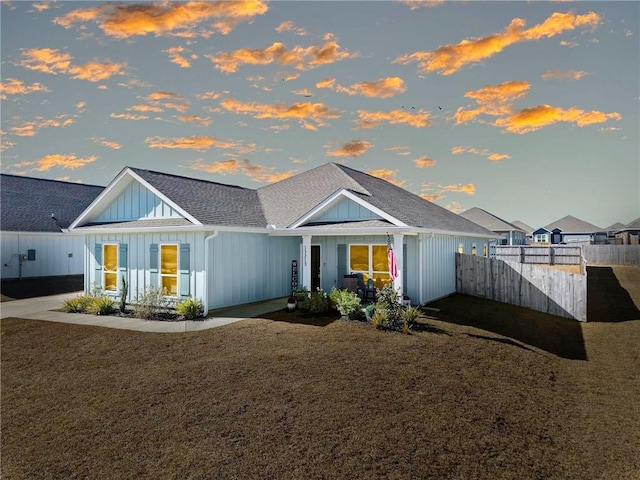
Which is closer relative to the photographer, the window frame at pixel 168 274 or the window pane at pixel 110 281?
the window frame at pixel 168 274

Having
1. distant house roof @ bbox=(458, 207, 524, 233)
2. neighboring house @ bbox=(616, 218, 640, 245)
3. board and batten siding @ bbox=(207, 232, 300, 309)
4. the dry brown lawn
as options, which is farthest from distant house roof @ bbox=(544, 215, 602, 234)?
the dry brown lawn

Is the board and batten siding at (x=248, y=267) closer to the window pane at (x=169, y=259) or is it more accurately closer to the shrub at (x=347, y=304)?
the window pane at (x=169, y=259)

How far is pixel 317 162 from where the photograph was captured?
26547 mm

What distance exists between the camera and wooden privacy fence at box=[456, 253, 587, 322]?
50.1 ft

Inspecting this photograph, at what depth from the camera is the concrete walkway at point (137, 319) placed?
1266cm

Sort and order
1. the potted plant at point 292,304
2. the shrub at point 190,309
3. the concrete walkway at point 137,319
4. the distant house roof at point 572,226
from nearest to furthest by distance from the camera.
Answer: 1. the concrete walkway at point 137,319
2. the shrub at point 190,309
3. the potted plant at point 292,304
4. the distant house roof at point 572,226

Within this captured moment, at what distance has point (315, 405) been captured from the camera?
6883 millimetres

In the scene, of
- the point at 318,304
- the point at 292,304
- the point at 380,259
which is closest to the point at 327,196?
the point at 380,259

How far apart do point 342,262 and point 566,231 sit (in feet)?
229

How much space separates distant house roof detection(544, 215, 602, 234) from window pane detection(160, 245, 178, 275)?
70.3 meters

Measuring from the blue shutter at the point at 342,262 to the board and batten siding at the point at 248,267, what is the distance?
324 cm

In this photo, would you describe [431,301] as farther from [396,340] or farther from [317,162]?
[317,162]

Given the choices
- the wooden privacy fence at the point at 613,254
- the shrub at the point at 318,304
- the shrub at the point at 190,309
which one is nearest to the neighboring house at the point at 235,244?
the shrub at the point at 190,309

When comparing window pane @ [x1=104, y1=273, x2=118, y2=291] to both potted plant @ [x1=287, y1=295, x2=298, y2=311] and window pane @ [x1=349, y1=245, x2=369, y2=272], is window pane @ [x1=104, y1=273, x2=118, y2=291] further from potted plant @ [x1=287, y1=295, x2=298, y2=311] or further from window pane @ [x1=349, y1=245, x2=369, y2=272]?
window pane @ [x1=349, y1=245, x2=369, y2=272]
